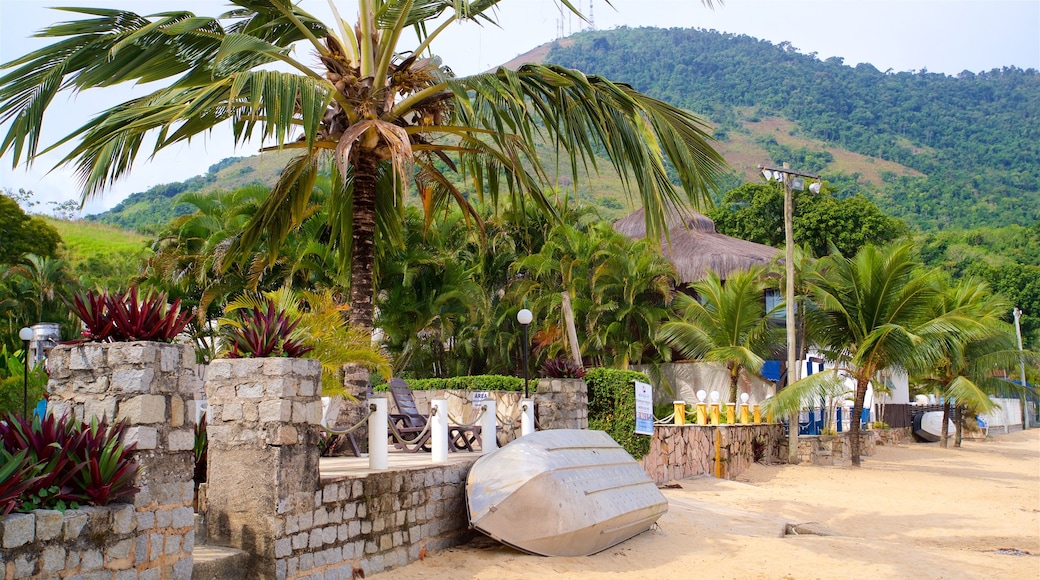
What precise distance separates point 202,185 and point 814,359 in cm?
7057

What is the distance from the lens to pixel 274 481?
6812 mm

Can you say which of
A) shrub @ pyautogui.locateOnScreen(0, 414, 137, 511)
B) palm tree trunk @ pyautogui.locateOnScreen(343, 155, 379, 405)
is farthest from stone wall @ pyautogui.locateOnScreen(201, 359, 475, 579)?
palm tree trunk @ pyautogui.locateOnScreen(343, 155, 379, 405)

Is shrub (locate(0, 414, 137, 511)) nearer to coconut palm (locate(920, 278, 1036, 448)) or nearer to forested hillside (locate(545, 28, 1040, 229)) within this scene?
coconut palm (locate(920, 278, 1036, 448))

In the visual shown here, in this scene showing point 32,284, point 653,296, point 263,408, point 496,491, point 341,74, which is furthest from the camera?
point 32,284

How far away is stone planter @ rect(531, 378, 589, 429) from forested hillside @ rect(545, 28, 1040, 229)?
67.1 m

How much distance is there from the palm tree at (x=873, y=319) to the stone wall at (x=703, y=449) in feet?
4.02

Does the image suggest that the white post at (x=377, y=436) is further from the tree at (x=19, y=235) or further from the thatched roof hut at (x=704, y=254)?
the tree at (x=19, y=235)

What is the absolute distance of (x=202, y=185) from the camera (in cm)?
8306

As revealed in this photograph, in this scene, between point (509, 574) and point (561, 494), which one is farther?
point (561, 494)

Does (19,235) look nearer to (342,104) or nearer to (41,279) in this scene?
(41,279)

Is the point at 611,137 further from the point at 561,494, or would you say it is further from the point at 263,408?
the point at 263,408

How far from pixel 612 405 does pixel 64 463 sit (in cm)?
1125

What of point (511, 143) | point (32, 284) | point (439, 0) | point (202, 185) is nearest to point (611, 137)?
point (511, 143)

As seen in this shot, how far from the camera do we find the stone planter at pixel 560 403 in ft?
42.3
